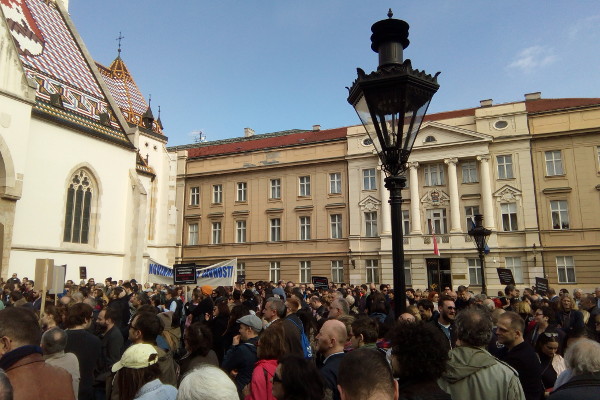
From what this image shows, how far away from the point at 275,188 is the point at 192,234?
8.22 metres

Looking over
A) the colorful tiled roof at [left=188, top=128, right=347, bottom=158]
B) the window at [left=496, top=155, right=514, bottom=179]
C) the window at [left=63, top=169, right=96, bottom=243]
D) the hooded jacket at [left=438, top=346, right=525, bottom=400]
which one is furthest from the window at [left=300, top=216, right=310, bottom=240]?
the hooded jacket at [left=438, top=346, right=525, bottom=400]

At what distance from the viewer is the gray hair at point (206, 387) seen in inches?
92.7

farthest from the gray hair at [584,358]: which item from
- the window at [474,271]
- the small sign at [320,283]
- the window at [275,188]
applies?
the window at [275,188]

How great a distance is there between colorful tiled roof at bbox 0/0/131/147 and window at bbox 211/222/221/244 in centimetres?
1154

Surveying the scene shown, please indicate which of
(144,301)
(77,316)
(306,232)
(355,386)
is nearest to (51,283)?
(144,301)

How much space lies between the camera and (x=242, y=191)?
3509cm

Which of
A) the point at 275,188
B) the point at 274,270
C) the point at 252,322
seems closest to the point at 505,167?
the point at 275,188

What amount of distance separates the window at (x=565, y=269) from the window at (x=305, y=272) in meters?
15.9

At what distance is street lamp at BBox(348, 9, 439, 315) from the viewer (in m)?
4.57

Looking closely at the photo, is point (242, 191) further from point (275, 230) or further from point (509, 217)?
point (509, 217)

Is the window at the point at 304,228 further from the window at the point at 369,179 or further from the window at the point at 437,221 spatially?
the window at the point at 437,221

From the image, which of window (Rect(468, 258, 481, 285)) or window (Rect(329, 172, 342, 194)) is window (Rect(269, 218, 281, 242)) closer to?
window (Rect(329, 172, 342, 194))

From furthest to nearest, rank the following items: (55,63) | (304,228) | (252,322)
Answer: (304,228)
(55,63)
(252,322)

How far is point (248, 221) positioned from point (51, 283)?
78.5ft
